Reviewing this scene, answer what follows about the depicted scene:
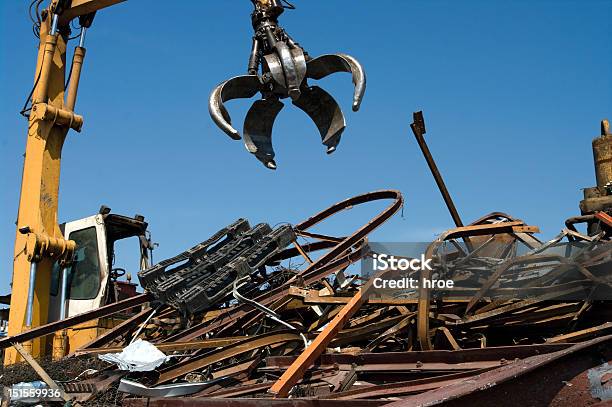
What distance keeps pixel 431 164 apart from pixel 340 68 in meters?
1.97

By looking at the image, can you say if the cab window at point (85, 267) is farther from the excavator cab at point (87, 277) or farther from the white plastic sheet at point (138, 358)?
the white plastic sheet at point (138, 358)

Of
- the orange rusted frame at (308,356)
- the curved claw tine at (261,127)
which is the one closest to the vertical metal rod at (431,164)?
the curved claw tine at (261,127)

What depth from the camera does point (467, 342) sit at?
3.93 metres

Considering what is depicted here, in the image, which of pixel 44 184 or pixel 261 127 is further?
pixel 44 184

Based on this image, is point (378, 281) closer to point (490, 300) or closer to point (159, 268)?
point (490, 300)

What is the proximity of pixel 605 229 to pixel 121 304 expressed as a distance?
3.78 meters

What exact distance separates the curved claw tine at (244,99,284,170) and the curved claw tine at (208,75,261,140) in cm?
15

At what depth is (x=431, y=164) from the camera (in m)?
6.09

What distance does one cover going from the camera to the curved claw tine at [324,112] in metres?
4.65

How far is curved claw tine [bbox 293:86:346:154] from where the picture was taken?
4648 mm
